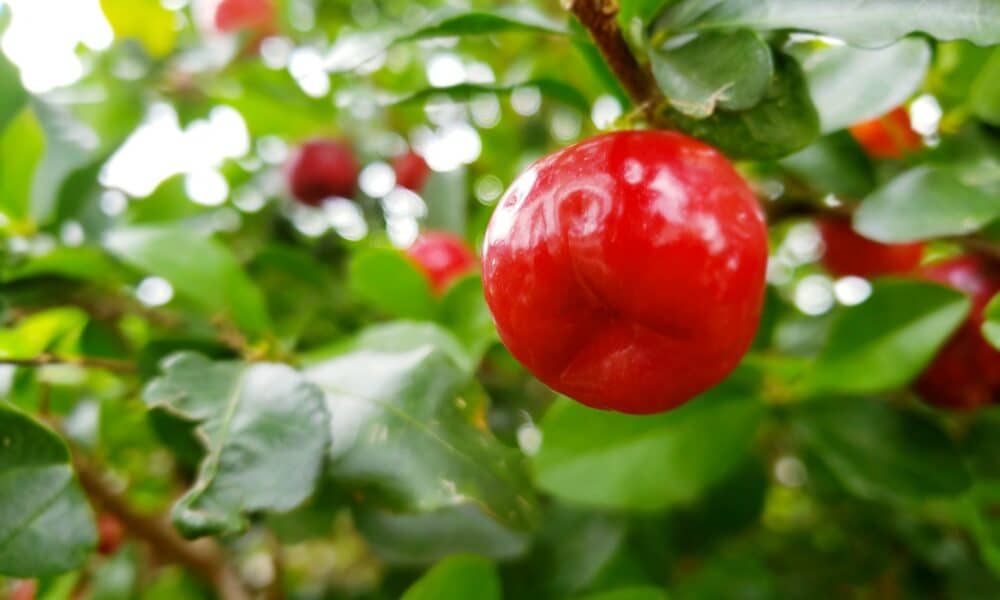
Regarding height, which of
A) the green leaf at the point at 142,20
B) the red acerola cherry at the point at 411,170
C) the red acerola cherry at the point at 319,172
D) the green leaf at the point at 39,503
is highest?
the green leaf at the point at 39,503

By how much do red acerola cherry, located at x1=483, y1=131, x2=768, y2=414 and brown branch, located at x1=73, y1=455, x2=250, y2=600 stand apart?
598mm

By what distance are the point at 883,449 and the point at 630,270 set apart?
0.46m

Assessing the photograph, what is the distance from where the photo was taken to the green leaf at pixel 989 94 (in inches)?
28.0

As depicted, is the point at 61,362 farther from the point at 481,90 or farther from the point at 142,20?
the point at 142,20

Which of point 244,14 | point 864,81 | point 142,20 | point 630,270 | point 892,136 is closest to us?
point 630,270

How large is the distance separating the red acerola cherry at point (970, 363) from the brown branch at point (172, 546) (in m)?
0.73

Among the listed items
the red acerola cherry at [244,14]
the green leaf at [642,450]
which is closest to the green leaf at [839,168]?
the green leaf at [642,450]

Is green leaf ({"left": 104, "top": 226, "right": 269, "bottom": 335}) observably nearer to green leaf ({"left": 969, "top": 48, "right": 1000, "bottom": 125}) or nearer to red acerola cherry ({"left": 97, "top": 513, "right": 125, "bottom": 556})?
red acerola cherry ({"left": 97, "top": 513, "right": 125, "bottom": 556})

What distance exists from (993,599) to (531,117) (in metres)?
1.04

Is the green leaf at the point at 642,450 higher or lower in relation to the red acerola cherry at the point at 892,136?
lower

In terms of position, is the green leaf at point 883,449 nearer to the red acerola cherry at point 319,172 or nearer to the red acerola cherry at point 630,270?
the red acerola cherry at point 630,270

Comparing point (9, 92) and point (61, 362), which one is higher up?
point (9, 92)

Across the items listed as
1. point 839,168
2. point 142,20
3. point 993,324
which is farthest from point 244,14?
point 993,324

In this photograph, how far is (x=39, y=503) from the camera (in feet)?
1.83
